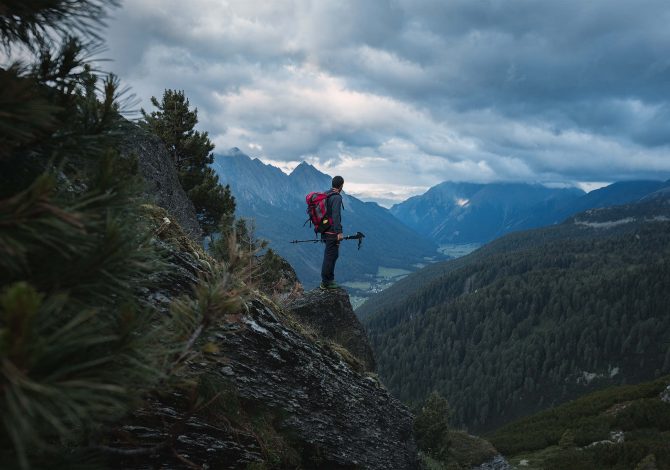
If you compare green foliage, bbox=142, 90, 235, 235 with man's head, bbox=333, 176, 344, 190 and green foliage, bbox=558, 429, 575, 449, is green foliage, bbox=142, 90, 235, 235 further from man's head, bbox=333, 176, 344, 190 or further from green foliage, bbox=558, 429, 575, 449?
green foliage, bbox=558, 429, 575, 449

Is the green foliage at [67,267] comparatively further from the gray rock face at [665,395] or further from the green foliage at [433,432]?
the gray rock face at [665,395]

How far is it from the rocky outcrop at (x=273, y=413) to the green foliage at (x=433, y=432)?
1343 inches

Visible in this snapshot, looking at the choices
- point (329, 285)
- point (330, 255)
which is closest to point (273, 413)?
point (330, 255)

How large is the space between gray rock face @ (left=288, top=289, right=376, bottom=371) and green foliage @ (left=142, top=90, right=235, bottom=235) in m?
11.9

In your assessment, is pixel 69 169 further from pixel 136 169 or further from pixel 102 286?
pixel 102 286

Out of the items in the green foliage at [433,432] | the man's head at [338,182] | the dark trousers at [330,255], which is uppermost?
the man's head at [338,182]

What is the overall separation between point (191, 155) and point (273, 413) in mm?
24291

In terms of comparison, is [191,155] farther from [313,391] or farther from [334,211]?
[313,391]

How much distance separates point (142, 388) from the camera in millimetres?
3066

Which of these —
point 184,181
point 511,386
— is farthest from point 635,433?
point 511,386

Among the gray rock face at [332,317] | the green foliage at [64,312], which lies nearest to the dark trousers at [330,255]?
the gray rock face at [332,317]

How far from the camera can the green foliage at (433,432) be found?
44.0 m

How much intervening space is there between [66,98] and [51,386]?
89.9 inches

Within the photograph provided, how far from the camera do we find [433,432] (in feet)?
147
